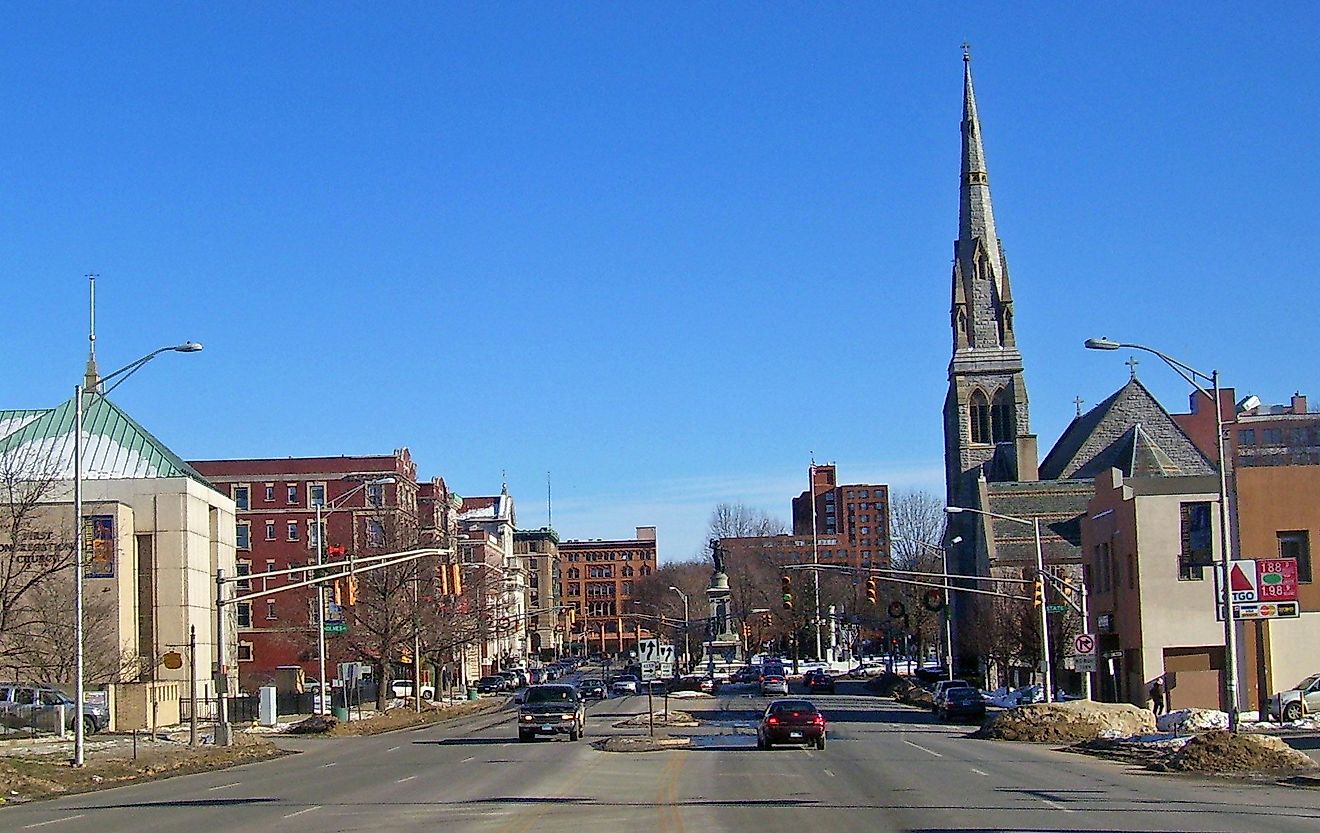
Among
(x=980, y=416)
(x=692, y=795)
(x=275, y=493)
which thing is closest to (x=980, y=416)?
(x=980, y=416)

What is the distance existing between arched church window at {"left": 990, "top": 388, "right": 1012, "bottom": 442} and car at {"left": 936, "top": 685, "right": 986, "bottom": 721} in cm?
6852

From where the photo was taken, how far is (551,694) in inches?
1971

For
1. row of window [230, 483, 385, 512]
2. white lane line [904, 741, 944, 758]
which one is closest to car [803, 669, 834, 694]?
row of window [230, 483, 385, 512]

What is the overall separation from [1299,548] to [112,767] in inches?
1663

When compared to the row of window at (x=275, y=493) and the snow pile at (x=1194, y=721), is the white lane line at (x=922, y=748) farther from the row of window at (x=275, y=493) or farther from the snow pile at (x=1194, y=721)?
the row of window at (x=275, y=493)

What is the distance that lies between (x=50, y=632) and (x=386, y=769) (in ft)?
109

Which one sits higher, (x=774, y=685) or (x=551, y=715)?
(x=551, y=715)

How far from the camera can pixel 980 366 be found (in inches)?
5177

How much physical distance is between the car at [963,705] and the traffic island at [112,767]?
27.9 metres

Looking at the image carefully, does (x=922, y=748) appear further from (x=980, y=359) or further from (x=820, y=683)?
(x=980, y=359)

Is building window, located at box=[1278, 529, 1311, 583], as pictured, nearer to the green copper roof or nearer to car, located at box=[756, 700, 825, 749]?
car, located at box=[756, 700, 825, 749]

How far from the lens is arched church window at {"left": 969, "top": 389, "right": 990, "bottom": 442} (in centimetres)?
13175

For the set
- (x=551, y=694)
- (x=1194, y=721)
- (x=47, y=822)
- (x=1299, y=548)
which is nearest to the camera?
(x=47, y=822)

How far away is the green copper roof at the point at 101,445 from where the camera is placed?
8056 cm
